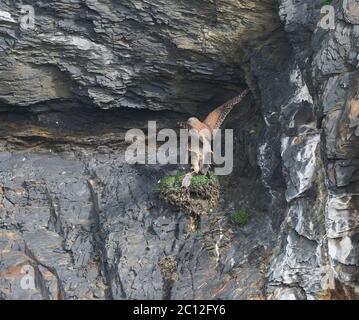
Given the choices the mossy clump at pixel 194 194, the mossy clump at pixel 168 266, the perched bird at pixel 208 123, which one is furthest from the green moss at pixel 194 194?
the mossy clump at pixel 168 266

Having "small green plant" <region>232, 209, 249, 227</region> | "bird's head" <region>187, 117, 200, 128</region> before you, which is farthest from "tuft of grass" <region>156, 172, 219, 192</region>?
"bird's head" <region>187, 117, 200, 128</region>

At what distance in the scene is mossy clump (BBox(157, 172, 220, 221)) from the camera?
1027 cm

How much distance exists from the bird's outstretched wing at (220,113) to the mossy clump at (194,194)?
911mm

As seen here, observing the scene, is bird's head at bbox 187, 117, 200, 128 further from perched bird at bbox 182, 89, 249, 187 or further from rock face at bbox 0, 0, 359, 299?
rock face at bbox 0, 0, 359, 299

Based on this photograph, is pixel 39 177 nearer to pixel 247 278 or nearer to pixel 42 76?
pixel 42 76

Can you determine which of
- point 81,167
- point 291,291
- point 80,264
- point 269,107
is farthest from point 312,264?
point 81,167

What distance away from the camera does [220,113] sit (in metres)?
11.0

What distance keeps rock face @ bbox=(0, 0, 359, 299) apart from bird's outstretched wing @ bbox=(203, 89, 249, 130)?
145mm

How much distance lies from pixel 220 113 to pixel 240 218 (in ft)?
5.80

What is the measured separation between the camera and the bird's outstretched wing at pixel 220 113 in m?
11.0

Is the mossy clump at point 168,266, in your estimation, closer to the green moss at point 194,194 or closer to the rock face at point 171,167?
the rock face at point 171,167

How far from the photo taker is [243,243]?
9781 mm

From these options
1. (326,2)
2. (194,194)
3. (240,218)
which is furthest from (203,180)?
(326,2)
